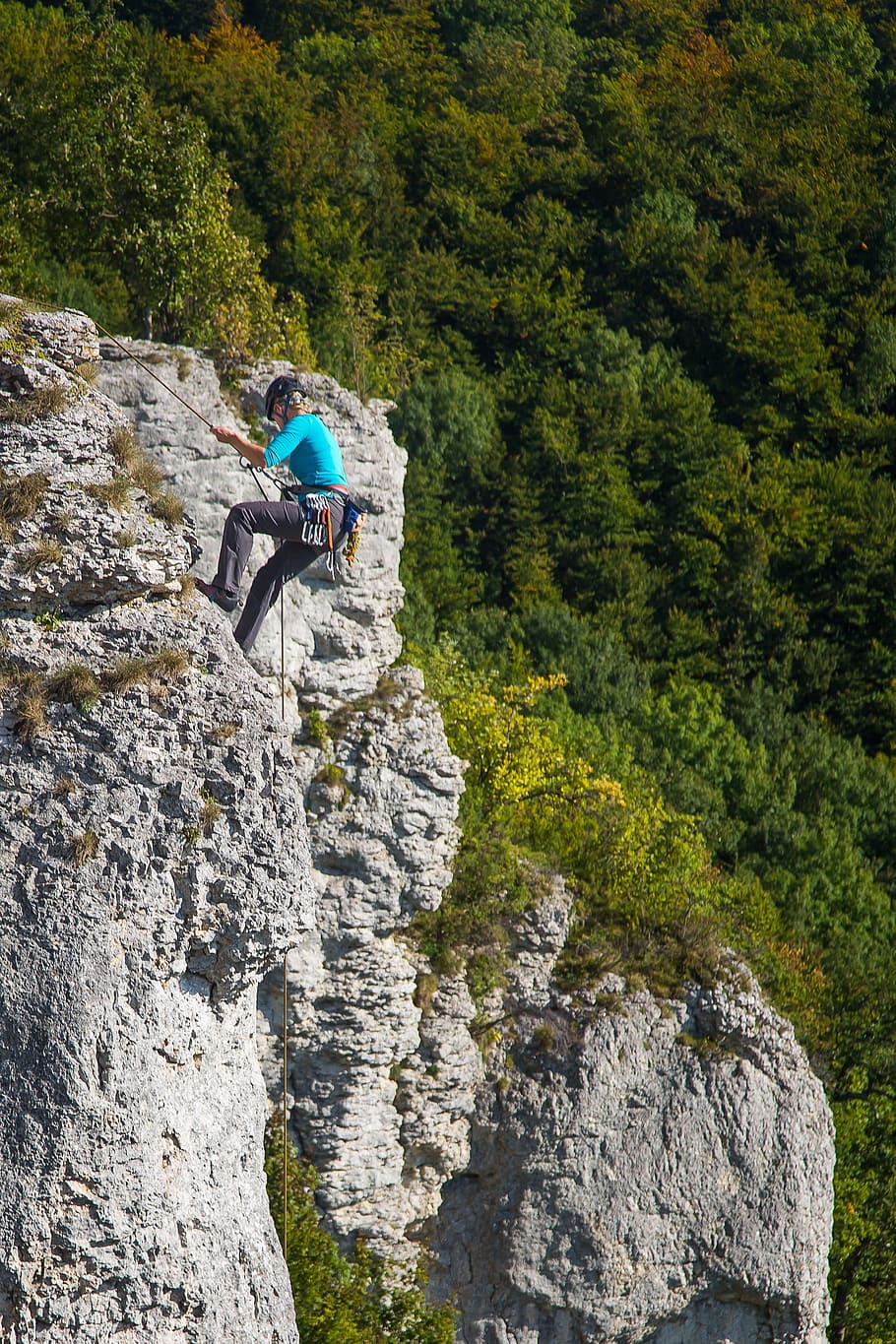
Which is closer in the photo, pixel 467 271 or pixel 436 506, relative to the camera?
pixel 436 506

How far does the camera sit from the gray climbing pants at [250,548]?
456 inches

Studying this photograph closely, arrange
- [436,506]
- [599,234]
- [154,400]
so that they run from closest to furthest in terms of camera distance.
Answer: [154,400]
[436,506]
[599,234]

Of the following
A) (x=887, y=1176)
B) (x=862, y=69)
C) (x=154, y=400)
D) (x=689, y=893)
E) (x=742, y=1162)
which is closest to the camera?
(x=154, y=400)

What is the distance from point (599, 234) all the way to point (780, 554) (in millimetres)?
10494

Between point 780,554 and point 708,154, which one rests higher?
point 708,154

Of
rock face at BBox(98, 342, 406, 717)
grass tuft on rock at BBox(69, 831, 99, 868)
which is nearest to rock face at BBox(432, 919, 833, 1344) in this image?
rock face at BBox(98, 342, 406, 717)

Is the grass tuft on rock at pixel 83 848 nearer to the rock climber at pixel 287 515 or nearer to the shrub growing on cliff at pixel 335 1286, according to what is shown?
the rock climber at pixel 287 515

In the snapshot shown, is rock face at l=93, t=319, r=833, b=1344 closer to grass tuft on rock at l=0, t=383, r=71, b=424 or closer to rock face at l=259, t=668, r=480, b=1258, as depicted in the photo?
rock face at l=259, t=668, r=480, b=1258

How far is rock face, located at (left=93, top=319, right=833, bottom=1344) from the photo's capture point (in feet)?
55.5

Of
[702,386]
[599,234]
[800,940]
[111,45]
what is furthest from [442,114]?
[800,940]

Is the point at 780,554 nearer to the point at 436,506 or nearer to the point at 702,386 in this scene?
the point at 702,386

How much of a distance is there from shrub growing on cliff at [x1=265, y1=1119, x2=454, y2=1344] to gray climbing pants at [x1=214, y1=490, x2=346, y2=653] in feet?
20.2

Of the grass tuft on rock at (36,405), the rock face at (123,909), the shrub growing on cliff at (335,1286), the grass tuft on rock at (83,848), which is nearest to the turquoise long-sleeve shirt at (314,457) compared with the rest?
the rock face at (123,909)

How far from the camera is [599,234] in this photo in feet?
129
